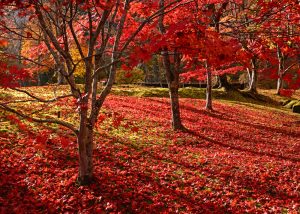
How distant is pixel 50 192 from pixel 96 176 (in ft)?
4.17

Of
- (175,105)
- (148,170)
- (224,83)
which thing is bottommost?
(148,170)

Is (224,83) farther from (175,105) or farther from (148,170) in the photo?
(148,170)

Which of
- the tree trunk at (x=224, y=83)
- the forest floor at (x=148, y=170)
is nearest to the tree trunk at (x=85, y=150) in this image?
the forest floor at (x=148, y=170)

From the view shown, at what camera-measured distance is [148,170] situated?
8555 mm

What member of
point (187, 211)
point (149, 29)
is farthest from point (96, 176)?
point (149, 29)

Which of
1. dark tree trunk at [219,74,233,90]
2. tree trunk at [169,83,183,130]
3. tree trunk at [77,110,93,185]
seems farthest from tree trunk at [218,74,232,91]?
tree trunk at [77,110,93,185]

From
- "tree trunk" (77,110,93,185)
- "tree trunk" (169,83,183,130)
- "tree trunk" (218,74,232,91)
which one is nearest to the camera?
"tree trunk" (77,110,93,185)

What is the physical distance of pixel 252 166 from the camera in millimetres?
9523

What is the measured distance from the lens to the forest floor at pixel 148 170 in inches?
263

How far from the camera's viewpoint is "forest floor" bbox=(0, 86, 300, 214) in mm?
6676

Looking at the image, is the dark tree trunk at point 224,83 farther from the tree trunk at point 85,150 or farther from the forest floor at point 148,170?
the tree trunk at point 85,150

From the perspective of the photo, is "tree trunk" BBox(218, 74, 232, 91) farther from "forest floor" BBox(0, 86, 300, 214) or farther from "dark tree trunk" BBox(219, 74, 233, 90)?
"forest floor" BBox(0, 86, 300, 214)

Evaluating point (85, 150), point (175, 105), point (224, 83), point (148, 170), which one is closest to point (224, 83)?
point (224, 83)

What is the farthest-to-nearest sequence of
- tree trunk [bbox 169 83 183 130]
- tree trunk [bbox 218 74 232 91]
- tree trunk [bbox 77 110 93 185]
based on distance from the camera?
tree trunk [bbox 218 74 232 91] < tree trunk [bbox 169 83 183 130] < tree trunk [bbox 77 110 93 185]
